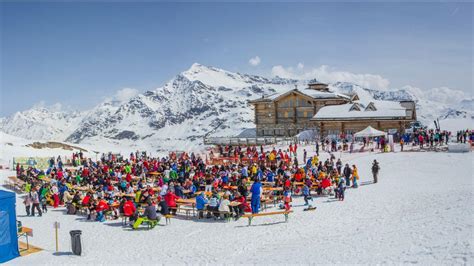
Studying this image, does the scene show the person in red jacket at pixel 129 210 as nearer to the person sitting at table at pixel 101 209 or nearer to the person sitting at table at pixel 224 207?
the person sitting at table at pixel 101 209

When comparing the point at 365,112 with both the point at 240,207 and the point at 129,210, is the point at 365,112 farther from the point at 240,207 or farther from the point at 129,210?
the point at 129,210

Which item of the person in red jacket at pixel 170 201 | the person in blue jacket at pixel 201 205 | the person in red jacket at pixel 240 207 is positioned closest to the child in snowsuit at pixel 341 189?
the person in red jacket at pixel 240 207

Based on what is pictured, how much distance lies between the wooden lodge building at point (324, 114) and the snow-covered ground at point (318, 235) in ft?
81.1

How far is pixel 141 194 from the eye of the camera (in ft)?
59.4

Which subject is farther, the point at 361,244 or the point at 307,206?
the point at 307,206

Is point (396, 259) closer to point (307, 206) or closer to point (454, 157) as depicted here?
point (307, 206)

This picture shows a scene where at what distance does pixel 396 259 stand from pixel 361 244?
61.6 inches

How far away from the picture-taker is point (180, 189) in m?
19.6

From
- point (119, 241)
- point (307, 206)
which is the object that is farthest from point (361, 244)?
point (119, 241)

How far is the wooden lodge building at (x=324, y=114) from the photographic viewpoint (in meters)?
43.8

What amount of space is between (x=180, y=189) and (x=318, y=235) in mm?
8373

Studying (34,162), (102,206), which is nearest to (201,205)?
(102,206)

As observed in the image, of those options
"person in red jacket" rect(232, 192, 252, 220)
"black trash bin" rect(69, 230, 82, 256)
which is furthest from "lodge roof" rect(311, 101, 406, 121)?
"black trash bin" rect(69, 230, 82, 256)

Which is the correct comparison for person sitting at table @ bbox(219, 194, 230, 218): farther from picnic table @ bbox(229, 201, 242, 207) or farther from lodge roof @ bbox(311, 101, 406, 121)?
lodge roof @ bbox(311, 101, 406, 121)
